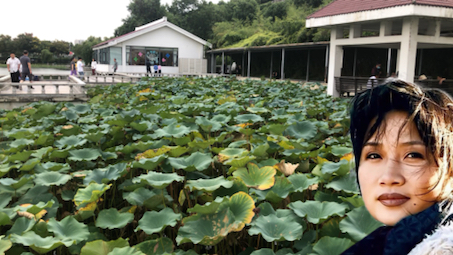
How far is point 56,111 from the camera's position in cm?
553

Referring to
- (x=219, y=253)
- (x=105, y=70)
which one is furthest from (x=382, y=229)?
(x=105, y=70)

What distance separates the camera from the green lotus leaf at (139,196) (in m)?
2.08

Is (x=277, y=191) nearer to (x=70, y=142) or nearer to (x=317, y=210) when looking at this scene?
(x=317, y=210)

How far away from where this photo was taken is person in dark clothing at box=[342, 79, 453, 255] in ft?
1.82

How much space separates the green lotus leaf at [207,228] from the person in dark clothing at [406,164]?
3.41ft

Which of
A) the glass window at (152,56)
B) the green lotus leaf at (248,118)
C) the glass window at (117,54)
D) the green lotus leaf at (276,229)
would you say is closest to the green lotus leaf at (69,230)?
the green lotus leaf at (276,229)

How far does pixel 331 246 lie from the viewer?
4.77ft

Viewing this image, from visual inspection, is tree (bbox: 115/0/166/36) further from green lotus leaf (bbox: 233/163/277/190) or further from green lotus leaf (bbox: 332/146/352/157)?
green lotus leaf (bbox: 233/163/277/190)

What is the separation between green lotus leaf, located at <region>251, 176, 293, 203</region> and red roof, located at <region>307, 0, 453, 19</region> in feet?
22.5

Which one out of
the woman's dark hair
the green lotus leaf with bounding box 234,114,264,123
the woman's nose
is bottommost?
the green lotus leaf with bounding box 234,114,264,123

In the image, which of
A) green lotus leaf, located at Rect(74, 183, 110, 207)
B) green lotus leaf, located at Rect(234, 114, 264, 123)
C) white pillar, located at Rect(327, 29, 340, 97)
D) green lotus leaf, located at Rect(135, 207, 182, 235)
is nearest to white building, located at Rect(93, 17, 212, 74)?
white pillar, located at Rect(327, 29, 340, 97)

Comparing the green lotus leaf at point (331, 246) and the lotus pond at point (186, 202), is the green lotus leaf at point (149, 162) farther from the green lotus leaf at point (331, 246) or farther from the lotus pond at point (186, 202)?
the green lotus leaf at point (331, 246)

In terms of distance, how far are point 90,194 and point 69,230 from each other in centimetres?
30

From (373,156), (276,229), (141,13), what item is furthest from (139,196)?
(141,13)
